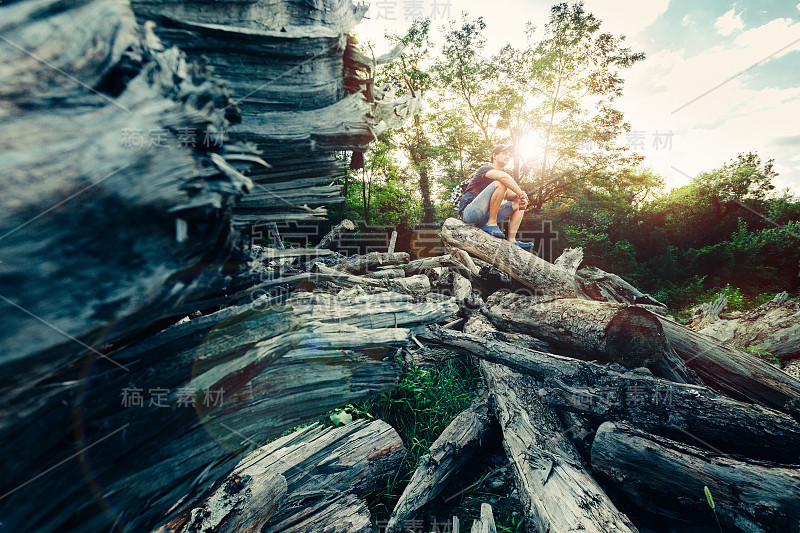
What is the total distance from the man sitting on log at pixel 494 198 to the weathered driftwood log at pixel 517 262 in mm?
264

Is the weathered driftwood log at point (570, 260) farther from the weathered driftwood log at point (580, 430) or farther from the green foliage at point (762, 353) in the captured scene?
the weathered driftwood log at point (580, 430)

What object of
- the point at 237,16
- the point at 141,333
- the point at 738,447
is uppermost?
the point at 237,16

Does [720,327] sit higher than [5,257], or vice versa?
[5,257]

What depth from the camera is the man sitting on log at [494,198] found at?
4988 millimetres

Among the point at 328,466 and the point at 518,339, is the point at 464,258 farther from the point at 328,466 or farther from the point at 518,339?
the point at 328,466

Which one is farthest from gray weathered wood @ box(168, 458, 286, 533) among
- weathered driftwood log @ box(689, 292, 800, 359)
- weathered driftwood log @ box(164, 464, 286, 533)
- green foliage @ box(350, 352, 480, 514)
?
weathered driftwood log @ box(689, 292, 800, 359)

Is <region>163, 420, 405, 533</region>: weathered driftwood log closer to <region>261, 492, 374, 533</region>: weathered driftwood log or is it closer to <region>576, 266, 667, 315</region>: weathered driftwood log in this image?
<region>261, 492, 374, 533</region>: weathered driftwood log

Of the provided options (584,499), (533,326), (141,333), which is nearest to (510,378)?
(533,326)

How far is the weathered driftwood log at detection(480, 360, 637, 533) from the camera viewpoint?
1945mm

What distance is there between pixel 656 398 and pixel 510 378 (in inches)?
46.2

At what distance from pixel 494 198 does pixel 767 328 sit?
153 inches

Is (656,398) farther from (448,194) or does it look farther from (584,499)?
(448,194)

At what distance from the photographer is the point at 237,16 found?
1.33 meters

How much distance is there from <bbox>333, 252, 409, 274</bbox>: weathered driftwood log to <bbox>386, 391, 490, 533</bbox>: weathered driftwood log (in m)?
4.32
